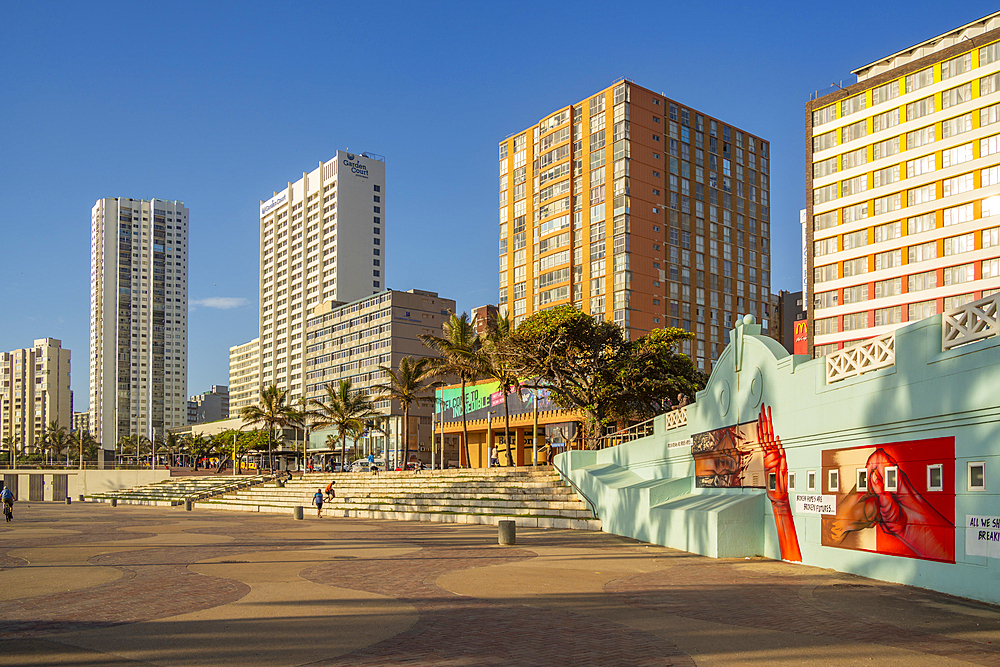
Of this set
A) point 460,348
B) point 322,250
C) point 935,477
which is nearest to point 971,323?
point 935,477

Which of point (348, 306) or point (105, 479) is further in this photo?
point (348, 306)

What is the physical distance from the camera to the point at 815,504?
663 inches

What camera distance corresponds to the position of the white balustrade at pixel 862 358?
14.6 meters

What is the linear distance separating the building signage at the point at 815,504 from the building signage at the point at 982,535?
376 cm

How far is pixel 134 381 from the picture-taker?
18988 centimetres

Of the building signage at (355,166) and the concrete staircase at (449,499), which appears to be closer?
the concrete staircase at (449,499)

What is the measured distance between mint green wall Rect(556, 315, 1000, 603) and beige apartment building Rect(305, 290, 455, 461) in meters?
81.4

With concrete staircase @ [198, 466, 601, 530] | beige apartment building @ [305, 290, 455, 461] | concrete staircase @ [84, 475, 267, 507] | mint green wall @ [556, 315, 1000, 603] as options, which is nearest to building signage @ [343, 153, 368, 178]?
beige apartment building @ [305, 290, 455, 461]

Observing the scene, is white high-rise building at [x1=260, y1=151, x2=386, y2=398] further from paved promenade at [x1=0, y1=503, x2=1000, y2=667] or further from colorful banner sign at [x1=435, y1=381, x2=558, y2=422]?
paved promenade at [x1=0, y1=503, x2=1000, y2=667]

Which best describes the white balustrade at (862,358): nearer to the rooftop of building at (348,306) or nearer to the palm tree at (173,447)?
the rooftop of building at (348,306)

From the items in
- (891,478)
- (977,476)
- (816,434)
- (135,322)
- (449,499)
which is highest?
(135,322)

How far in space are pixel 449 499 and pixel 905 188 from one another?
46557mm

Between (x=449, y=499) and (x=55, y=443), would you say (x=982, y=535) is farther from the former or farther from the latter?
(x=55, y=443)

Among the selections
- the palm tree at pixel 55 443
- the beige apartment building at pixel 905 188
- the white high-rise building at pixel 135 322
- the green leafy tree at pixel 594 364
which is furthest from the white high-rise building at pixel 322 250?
the green leafy tree at pixel 594 364
